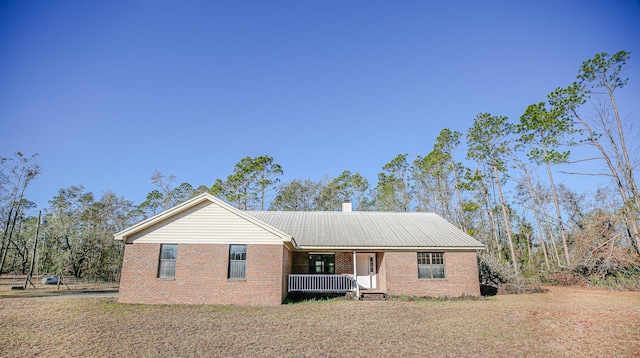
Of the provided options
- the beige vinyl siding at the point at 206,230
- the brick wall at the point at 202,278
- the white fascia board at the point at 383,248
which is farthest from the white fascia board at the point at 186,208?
the white fascia board at the point at 383,248

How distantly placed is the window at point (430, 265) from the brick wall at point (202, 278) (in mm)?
7425

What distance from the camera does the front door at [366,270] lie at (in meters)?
18.7

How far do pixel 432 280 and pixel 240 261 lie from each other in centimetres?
970

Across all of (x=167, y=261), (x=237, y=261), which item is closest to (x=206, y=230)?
(x=237, y=261)

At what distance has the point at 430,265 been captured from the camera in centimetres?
1692

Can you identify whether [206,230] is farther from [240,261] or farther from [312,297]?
[312,297]

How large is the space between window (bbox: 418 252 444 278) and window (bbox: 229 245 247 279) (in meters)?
8.98

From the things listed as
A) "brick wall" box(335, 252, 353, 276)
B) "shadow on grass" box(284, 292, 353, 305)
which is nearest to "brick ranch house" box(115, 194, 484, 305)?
"shadow on grass" box(284, 292, 353, 305)

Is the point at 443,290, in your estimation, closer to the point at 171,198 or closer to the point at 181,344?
the point at 181,344

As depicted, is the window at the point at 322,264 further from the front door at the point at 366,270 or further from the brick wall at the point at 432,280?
the brick wall at the point at 432,280

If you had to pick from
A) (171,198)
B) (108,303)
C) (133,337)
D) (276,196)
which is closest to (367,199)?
(276,196)

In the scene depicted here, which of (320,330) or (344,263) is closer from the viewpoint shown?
(320,330)

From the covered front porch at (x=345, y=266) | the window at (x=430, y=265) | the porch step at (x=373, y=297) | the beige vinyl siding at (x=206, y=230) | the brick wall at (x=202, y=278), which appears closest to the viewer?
the brick wall at (x=202, y=278)

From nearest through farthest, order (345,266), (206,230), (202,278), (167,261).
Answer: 1. (202,278)
2. (167,261)
3. (206,230)
4. (345,266)
